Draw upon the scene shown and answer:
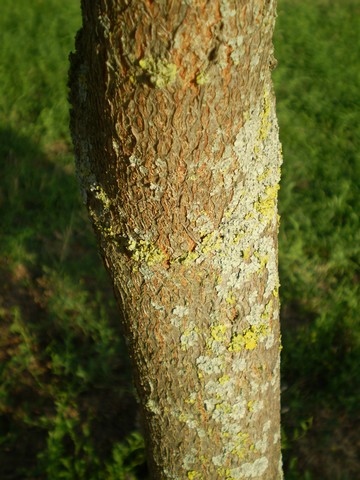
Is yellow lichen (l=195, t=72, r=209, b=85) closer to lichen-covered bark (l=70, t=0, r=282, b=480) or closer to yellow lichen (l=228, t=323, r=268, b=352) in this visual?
lichen-covered bark (l=70, t=0, r=282, b=480)

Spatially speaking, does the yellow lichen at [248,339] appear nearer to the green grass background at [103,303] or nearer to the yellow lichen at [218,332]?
the yellow lichen at [218,332]

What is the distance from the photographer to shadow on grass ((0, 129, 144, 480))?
2463 millimetres

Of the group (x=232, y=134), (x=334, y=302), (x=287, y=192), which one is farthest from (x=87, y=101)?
(x=287, y=192)

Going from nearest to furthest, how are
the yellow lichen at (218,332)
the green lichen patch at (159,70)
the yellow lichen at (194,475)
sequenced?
the green lichen patch at (159,70), the yellow lichen at (218,332), the yellow lichen at (194,475)

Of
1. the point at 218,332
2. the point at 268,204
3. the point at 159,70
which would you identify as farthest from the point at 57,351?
the point at 159,70

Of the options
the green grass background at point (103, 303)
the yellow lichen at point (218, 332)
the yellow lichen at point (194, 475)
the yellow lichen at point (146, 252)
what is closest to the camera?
the yellow lichen at point (146, 252)

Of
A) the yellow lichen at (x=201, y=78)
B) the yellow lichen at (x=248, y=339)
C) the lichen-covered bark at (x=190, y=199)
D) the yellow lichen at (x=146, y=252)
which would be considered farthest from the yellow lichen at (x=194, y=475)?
the yellow lichen at (x=201, y=78)

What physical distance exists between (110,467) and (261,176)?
1.56 meters

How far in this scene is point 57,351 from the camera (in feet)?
9.12

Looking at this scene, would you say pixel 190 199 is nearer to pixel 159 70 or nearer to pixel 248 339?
pixel 159 70

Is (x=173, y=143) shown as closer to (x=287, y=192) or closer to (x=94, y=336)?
(x=94, y=336)

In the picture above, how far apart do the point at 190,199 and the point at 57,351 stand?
72.5 inches

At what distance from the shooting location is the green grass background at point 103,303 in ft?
7.99

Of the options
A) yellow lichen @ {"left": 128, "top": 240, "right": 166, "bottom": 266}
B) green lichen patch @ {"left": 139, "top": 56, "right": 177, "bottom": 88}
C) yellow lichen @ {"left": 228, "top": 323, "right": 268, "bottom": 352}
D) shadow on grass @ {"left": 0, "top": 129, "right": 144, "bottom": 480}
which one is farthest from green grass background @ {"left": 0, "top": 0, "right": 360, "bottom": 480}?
green lichen patch @ {"left": 139, "top": 56, "right": 177, "bottom": 88}
